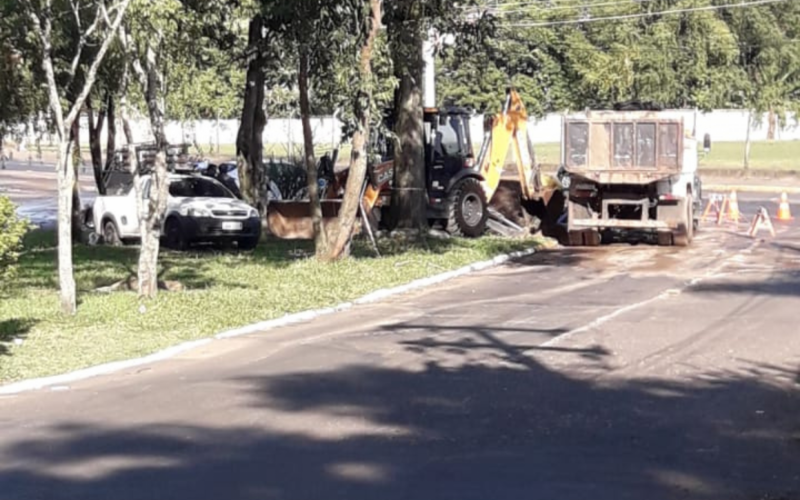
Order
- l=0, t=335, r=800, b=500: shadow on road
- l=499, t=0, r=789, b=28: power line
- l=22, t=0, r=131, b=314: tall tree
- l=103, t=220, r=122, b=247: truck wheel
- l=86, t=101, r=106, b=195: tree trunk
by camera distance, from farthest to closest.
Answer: l=499, t=0, r=789, b=28: power line < l=86, t=101, r=106, b=195: tree trunk < l=103, t=220, r=122, b=247: truck wheel < l=22, t=0, r=131, b=314: tall tree < l=0, t=335, r=800, b=500: shadow on road

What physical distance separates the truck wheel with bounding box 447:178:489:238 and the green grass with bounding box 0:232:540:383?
1.36 m

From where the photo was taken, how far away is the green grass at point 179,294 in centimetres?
1309

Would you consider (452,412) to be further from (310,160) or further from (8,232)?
(310,160)

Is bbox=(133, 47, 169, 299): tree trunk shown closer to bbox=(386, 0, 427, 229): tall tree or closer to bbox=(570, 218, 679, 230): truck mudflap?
bbox=(386, 0, 427, 229): tall tree

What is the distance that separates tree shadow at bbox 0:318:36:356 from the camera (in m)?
13.0

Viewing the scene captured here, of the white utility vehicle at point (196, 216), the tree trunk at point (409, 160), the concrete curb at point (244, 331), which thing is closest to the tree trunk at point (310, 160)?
the concrete curb at point (244, 331)

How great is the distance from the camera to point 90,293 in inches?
666

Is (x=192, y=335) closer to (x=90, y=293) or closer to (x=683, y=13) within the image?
(x=90, y=293)

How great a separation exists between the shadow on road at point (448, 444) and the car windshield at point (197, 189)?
13.5 m

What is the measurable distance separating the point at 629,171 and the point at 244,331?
11.7 m

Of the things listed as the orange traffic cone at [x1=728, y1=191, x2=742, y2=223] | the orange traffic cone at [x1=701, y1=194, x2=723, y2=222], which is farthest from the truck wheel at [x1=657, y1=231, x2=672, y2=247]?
the orange traffic cone at [x1=701, y1=194, x2=723, y2=222]

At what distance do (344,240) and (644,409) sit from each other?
1083cm

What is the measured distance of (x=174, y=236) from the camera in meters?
23.9

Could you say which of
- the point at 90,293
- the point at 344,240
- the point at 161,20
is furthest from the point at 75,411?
the point at 344,240
